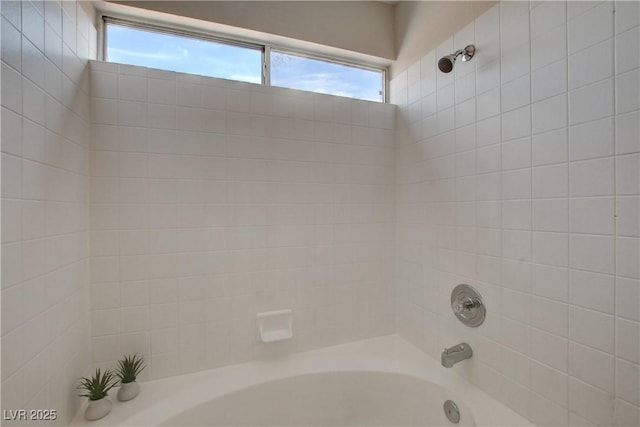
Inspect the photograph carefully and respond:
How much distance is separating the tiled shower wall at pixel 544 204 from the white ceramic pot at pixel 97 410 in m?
1.59

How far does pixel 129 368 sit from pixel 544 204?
1.87 metres

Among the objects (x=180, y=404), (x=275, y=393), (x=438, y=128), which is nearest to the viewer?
(x=180, y=404)

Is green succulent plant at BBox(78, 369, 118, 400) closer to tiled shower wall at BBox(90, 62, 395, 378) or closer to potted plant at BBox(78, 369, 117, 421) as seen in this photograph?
potted plant at BBox(78, 369, 117, 421)

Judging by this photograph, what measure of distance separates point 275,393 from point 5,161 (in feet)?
4.60

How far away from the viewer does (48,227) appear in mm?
1000

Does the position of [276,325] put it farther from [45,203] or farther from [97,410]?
[45,203]

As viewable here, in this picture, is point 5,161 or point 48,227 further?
point 48,227

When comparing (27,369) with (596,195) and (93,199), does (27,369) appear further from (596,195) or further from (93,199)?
(596,195)

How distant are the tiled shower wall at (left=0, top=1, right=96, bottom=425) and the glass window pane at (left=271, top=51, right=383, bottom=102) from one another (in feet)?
3.10

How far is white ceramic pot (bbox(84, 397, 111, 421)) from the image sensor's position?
1161 millimetres

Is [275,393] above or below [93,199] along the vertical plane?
below

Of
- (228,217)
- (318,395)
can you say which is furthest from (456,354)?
(228,217)

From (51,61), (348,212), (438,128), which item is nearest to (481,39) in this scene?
(438,128)

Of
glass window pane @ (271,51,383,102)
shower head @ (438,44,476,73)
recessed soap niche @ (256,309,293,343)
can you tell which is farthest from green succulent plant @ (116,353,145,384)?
shower head @ (438,44,476,73)
